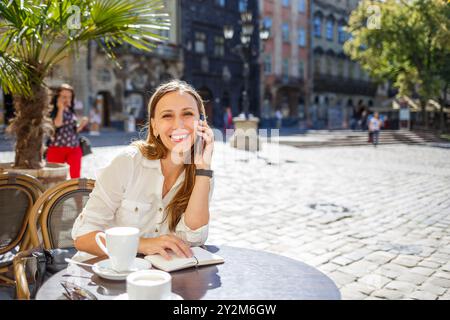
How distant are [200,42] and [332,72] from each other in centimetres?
1639

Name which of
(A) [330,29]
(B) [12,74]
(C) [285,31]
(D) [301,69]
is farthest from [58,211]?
(A) [330,29]

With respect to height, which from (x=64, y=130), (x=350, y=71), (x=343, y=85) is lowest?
(x=64, y=130)

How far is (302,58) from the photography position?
40375mm

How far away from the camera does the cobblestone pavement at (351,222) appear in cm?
385

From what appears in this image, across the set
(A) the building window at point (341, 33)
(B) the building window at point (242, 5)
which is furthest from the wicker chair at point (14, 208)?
(A) the building window at point (341, 33)

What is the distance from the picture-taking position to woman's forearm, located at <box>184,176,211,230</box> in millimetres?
2125

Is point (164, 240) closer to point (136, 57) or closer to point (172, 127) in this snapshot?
point (172, 127)

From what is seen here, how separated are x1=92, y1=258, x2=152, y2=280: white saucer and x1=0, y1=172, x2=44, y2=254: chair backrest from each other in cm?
125

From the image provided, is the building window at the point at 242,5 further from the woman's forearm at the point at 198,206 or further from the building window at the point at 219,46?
the woman's forearm at the point at 198,206

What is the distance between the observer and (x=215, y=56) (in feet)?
109

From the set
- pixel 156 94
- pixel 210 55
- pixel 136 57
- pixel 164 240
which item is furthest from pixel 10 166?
pixel 210 55

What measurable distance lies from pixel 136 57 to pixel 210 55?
6.57 m

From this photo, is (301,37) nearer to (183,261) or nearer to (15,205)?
(15,205)

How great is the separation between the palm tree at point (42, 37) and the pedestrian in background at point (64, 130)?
1067 mm
